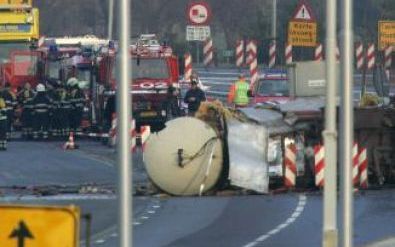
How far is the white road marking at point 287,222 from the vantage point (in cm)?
1816

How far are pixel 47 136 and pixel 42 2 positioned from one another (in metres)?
49.9

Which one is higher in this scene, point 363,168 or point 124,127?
point 124,127

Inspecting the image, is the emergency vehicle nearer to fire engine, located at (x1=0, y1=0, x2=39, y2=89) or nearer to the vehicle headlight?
fire engine, located at (x1=0, y1=0, x2=39, y2=89)

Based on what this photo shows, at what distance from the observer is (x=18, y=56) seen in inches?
1864

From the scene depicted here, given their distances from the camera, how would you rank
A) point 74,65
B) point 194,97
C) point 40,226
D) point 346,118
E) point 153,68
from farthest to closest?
1. point 74,65
2. point 153,68
3. point 194,97
4. point 346,118
5. point 40,226

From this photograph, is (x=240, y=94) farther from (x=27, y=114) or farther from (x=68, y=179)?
(x=68, y=179)

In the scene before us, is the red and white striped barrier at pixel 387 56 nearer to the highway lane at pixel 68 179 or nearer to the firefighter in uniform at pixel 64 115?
the highway lane at pixel 68 179

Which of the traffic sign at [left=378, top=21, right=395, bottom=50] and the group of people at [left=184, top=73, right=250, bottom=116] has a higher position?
the traffic sign at [left=378, top=21, right=395, bottom=50]

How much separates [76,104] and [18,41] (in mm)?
5591

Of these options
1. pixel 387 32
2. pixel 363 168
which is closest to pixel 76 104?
pixel 387 32

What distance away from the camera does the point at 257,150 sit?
82.7 feet

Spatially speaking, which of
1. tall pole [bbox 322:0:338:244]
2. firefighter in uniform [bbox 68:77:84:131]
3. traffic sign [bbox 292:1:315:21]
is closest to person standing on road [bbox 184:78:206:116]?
firefighter in uniform [bbox 68:77:84:131]

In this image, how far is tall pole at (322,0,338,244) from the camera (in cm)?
1199

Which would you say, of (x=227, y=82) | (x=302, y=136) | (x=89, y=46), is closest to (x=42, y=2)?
(x=227, y=82)
